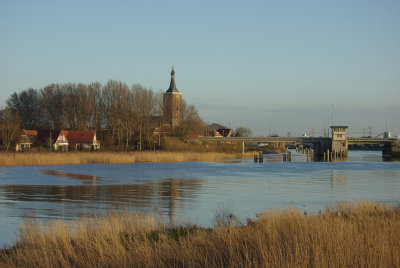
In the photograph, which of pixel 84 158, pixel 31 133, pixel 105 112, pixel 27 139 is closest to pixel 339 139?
pixel 105 112

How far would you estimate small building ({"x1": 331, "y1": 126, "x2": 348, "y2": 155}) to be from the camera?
93750mm

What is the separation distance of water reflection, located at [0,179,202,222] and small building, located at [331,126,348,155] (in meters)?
71.3

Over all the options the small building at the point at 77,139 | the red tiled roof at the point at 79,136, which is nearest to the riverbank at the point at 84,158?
the small building at the point at 77,139

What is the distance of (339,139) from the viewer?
9475 cm

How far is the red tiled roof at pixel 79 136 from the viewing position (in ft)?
248

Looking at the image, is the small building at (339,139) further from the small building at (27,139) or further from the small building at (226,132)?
the small building at (27,139)

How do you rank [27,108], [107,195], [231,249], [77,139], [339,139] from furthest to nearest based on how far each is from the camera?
[339,139], [27,108], [77,139], [107,195], [231,249]

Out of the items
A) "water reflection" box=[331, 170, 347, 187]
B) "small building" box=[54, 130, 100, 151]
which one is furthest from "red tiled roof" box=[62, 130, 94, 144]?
"water reflection" box=[331, 170, 347, 187]

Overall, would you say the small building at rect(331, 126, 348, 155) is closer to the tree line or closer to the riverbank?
the tree line

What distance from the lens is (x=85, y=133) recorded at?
76.0 m

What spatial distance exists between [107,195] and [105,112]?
57.3m

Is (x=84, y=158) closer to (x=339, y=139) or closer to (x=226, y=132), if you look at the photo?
(x=339, y=139)

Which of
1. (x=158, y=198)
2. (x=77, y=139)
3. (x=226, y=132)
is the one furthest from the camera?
(x=226, y=132)

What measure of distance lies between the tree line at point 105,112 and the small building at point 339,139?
3146 cm
